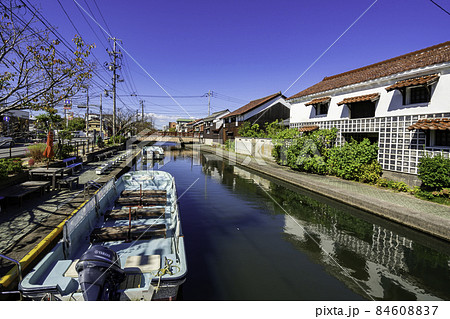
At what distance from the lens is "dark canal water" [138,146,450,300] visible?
547 cm

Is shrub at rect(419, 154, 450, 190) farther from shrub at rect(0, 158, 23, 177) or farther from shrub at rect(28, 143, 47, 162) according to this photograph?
shrub at rect(28, 143, 47, 162)

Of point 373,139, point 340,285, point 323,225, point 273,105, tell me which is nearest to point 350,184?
point 373,139

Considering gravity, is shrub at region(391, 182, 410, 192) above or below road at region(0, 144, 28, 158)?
below

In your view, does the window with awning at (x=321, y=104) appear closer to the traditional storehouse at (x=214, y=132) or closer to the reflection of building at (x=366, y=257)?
the reflection of building at (x=366, y=257)

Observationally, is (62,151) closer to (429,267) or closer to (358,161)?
(358,161)

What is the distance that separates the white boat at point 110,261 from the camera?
362cm

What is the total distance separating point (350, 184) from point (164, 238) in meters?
11.4

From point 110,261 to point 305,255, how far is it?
5.49 meters

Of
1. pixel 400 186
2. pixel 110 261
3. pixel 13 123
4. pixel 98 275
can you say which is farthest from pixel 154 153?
pixel 98 275

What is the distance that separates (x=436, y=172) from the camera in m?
10.1

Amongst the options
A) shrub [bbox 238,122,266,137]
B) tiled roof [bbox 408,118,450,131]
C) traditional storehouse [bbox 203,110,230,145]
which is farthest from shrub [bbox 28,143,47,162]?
traditional storehouse [bbox 203,110,230,145]

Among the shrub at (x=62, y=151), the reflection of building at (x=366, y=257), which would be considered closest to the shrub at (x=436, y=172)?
the reflection of building at (x=366, y=257)

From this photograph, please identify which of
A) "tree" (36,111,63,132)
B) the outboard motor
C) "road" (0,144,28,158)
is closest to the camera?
the outboard motor
